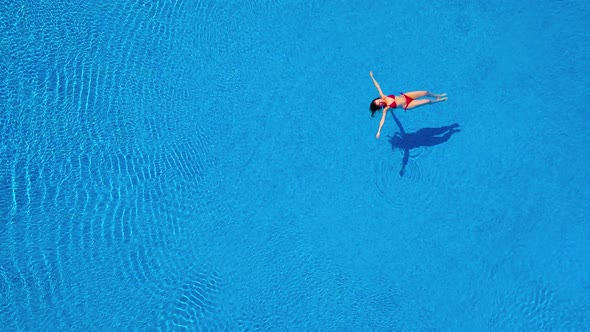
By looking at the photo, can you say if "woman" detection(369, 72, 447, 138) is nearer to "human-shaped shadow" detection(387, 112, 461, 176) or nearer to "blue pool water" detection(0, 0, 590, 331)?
"blue pool water" detection(0, 0, 590, 331)

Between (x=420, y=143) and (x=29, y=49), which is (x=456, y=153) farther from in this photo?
(x=29, y=49)

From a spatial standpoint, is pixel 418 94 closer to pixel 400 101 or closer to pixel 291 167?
pixel 400 101

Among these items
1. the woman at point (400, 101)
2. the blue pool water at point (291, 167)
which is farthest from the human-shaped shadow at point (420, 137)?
the woman at point (400, 101)

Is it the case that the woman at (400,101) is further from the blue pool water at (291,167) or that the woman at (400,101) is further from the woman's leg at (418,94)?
the blue pool water at (291,167)

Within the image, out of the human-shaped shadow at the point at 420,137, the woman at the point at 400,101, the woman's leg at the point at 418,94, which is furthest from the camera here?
the human-shaped shadow at the point at 420,137

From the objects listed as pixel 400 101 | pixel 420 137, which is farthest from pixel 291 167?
pixel 420 137

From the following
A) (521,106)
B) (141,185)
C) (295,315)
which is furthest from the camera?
(521,106)

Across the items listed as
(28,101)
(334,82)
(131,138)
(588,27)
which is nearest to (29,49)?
(28,101)
